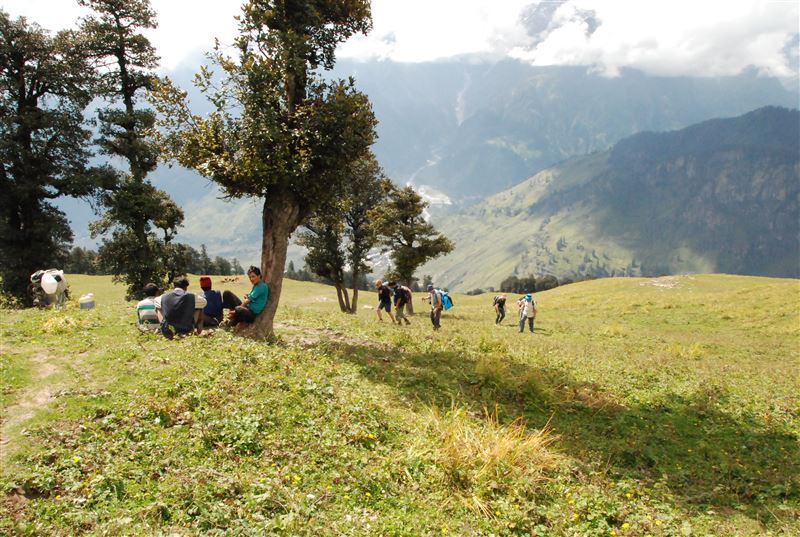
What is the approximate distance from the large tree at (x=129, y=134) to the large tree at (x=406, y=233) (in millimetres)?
22856

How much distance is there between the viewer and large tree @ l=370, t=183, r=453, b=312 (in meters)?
49.8

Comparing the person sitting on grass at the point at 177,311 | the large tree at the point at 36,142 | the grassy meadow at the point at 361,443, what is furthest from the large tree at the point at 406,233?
the person sitting on grass at the point at 177,311

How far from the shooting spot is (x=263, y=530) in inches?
266

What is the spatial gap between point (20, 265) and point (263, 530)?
98.6 feet

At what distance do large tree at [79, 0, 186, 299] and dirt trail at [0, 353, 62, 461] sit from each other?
63.3ft

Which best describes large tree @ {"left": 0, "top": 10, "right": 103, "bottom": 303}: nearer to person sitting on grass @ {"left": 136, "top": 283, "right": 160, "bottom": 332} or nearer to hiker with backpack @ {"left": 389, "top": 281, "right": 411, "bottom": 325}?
person sitting on grass @ {"left": 136, "top": 283, "right": 160, "bottom": 332}

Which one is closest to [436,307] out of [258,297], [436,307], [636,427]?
[436,307]

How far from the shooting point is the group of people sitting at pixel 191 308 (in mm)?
14891

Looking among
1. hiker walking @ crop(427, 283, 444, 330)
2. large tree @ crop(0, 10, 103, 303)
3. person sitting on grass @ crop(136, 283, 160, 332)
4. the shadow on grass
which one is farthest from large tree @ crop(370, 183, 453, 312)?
person sitting on grass @ crop(136, 283, 160, 332)

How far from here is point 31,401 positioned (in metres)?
9.82

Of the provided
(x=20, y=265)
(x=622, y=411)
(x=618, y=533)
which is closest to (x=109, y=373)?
(x=618, y=533)

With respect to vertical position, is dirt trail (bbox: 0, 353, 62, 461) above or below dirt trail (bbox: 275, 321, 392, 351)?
below

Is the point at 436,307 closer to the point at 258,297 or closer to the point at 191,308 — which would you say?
the point at 258,297

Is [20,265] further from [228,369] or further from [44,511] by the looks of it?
[44,511]
